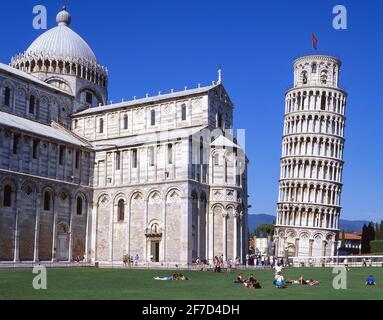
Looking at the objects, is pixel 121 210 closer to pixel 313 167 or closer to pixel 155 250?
pixel 155 250

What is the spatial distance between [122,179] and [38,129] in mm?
8249

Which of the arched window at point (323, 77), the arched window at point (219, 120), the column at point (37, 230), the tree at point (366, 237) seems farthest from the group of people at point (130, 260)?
the tree at point (366, 237)

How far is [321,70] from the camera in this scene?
8250 cm

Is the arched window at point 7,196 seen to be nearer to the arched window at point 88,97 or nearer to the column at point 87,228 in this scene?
the column at point 87,228

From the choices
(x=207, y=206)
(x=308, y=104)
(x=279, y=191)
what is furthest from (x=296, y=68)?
(x=207, y=206)

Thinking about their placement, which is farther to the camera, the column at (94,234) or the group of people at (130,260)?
the column at (94,234)

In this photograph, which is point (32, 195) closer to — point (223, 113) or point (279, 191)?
point (223, 113)

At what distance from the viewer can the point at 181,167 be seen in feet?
157

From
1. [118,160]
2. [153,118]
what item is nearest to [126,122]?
[153,118]

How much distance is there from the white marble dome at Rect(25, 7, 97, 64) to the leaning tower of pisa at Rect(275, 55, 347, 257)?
3097 cm

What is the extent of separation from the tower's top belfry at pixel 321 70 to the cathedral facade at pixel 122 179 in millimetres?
30295

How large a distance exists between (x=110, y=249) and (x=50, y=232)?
18.6 feet

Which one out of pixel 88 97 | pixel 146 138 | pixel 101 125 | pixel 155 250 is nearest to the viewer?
pixel 155 250

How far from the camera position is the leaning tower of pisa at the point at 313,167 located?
78500 mm
